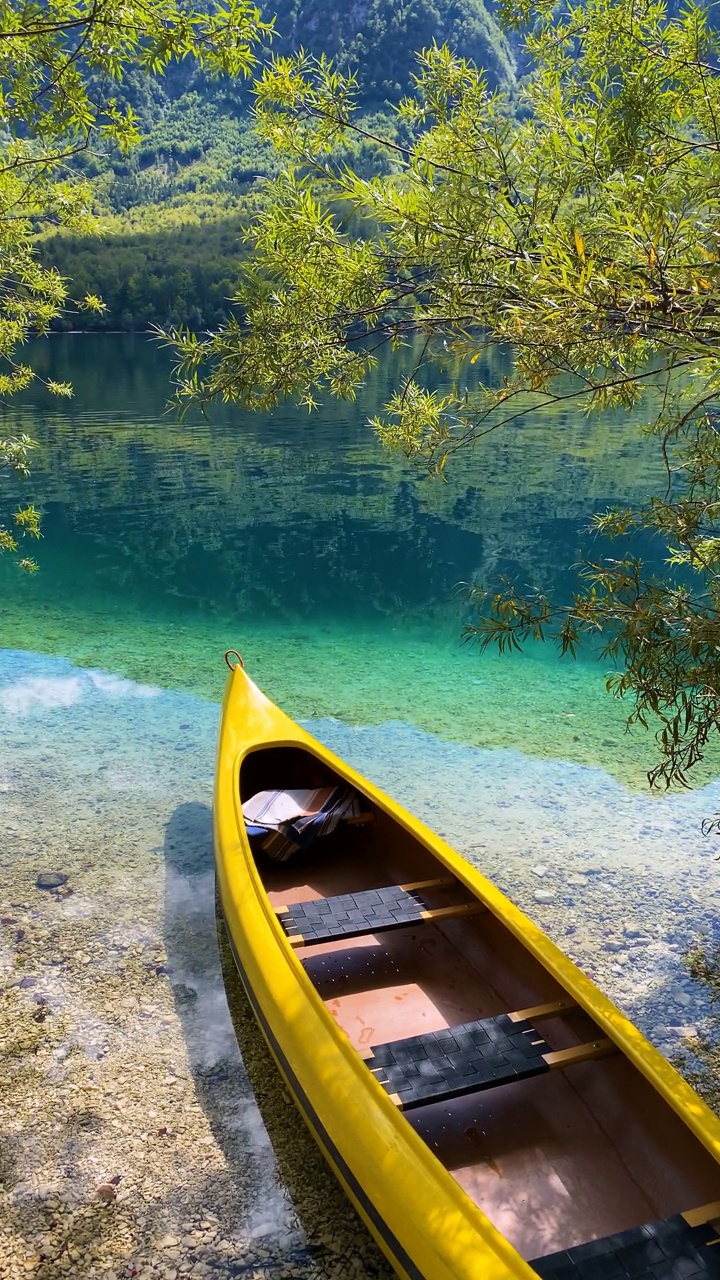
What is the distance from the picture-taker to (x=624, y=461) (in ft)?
81.7

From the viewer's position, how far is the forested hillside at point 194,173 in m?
70.3

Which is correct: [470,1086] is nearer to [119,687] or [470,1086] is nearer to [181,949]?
[181,949]

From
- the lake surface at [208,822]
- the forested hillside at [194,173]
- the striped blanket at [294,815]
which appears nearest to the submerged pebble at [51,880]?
the lake surface at [208,822]

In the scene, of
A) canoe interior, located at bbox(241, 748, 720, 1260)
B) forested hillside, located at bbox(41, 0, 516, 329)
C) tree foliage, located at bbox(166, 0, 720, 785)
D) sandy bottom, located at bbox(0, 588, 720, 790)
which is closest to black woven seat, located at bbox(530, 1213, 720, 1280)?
canoe interior, located at bbox(241, 748, 720, 1260)

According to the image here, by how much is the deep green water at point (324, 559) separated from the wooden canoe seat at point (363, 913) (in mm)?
2058

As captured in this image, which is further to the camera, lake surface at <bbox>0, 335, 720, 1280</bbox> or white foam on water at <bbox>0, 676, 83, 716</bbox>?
white foam on water at <bbox>0, 676, 83, 716</bbox>

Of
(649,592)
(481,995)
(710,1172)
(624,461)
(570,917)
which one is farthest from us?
(624,461)

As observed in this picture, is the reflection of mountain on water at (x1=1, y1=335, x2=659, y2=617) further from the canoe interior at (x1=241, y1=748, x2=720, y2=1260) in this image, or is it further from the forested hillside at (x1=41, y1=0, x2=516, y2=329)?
the canoe interior at (x1=241, y1=748, x2=720, y2=1260)

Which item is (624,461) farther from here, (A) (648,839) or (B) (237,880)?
Answer: (B) (237,880)

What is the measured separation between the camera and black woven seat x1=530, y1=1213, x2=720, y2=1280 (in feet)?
8.23

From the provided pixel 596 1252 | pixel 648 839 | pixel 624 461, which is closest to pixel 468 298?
pixel 596 1252

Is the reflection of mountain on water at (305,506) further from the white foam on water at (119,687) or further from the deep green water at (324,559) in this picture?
the white foam on water at (119,687)

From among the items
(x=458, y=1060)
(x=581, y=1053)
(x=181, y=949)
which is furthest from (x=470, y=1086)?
(x=181, y=949)

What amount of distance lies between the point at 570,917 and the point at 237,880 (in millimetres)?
2279
